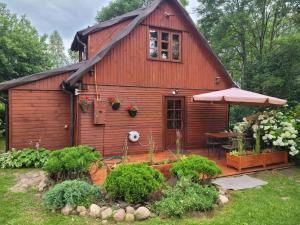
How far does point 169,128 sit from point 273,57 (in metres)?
7.34

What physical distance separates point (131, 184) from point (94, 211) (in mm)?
725

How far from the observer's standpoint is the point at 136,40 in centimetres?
903

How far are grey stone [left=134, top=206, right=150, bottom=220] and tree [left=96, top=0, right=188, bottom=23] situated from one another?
64.7 ft

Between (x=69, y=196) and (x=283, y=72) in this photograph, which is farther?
(x=283, y=72)

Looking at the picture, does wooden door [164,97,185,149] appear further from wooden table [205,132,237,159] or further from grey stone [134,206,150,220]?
grey stone [134,206,150,220]

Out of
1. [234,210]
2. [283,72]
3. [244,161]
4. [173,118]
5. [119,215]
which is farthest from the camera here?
[283,72]

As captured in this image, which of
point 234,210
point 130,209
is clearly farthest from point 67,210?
point 234,210

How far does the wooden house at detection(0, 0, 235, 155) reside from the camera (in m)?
8.34

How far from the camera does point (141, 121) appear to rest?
921 cm

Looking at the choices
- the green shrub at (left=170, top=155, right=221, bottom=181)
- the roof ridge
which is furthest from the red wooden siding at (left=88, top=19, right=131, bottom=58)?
the green shrub at (left=170, top=155, right=221, bottom=181)

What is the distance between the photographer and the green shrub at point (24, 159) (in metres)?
7.58

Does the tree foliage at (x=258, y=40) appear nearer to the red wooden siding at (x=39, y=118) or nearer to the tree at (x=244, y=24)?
the tree at (x=244, y=24)

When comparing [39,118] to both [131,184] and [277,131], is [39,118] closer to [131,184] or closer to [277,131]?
[131,184]

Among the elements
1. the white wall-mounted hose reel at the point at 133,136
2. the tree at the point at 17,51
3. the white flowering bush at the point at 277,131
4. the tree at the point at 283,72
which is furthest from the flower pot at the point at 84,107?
the tree at the point at 17,51
